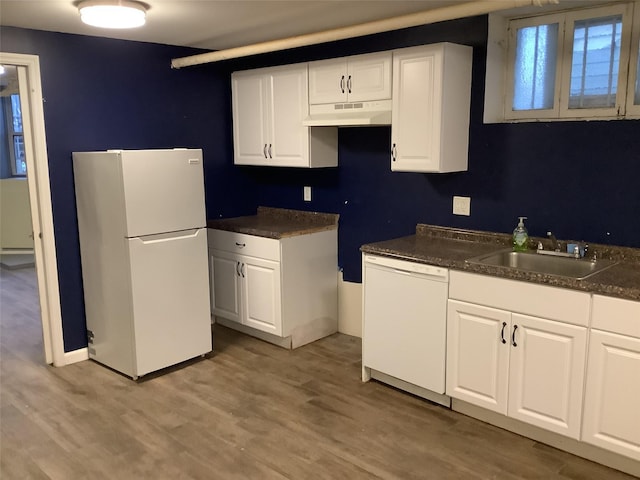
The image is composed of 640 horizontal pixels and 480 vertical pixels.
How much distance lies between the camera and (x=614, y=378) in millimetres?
2459

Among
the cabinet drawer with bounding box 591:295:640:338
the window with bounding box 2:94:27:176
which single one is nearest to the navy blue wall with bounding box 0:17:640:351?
the cabinet drawer with bounding box 591:295:640:338

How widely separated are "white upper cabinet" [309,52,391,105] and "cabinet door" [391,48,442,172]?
9cm

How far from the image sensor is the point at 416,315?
10.4ft

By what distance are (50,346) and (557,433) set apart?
325 centimetres

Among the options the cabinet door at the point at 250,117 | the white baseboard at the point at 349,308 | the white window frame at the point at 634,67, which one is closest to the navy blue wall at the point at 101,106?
the cabinet door at the point at 250,117

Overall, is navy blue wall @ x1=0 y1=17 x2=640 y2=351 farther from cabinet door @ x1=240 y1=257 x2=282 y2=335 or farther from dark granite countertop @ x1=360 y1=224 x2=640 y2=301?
cabinet door @ x1=240 y1=257 x2=282 y2=335

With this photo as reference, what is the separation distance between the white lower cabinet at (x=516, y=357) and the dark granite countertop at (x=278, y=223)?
1.46 meters

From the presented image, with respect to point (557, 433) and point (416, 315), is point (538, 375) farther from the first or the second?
point (416, 315)

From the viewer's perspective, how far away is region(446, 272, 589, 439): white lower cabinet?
102 inches

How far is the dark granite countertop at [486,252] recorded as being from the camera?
2465 mm

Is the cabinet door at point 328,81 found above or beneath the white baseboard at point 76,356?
above

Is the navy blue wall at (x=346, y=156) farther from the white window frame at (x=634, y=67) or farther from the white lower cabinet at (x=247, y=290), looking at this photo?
the white lower cabinet at (x=247, y=290)

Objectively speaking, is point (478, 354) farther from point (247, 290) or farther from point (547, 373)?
point (247, 290)

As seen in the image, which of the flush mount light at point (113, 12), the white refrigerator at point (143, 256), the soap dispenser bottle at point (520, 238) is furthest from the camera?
the white refrigerator at point (143, 256)
